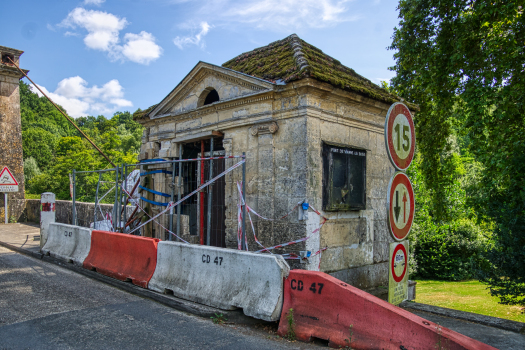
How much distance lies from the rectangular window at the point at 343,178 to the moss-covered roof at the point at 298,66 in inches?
47.3

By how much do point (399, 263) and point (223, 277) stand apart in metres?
2.56

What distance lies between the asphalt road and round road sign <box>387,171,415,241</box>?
1589 millimetres

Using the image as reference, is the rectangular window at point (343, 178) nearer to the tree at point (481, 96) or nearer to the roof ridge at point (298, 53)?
the roof ridge at point (298, 53)

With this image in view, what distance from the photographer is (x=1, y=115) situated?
1769cm

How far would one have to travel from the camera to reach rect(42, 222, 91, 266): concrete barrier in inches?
326

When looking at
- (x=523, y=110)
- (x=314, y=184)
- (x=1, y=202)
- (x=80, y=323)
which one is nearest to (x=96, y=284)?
(x=80, y=323)

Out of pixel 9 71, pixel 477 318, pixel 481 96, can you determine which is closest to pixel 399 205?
pixel 477 318

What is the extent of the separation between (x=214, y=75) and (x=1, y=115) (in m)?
14.8

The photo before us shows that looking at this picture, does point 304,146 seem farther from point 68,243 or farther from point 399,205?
point 68,243

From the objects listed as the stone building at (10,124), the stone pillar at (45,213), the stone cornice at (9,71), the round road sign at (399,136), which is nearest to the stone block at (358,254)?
the round road sign at (399,136)

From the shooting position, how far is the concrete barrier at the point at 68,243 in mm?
8289

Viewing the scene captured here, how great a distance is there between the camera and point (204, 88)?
8508 mm

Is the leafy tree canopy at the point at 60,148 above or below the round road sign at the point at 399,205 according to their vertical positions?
above

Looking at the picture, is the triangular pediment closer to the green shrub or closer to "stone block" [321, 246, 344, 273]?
"stone block" [321, 246, 344, 273]
